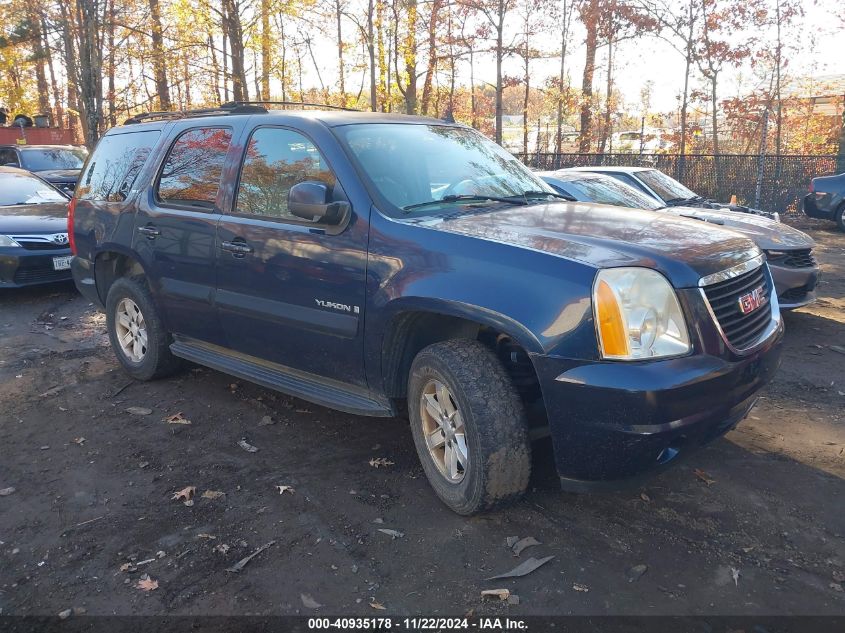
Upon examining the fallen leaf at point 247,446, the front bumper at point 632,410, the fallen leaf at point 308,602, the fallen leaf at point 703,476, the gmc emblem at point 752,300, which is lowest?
the fallen leaf at point 308,602

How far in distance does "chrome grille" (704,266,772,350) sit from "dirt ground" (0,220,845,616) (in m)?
0.86

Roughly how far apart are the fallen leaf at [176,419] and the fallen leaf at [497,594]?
2.60m

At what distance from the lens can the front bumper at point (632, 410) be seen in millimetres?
2652

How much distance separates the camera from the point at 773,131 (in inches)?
799

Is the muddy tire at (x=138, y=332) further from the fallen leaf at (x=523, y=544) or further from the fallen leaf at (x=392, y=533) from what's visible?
the fallen leaf at (x=523, y=544)

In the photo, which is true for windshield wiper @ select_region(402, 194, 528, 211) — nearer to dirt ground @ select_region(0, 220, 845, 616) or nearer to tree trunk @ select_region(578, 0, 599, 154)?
dirt ground @ select_region(0, 220, 845, 616)

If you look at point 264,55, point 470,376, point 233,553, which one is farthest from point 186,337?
point 264,55

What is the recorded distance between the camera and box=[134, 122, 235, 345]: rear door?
4324mm

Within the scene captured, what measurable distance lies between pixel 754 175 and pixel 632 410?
14.6 meters

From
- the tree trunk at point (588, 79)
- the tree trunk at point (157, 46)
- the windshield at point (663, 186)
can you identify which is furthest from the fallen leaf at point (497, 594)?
the tree trunk at point (588, 79)

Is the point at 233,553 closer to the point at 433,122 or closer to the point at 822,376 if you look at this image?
the point at 433,122

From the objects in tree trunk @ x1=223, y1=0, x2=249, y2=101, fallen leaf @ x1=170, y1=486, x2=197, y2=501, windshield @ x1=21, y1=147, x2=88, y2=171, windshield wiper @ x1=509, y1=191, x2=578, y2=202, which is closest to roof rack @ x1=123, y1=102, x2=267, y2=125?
windshield wiper @ x1=509, y1=191, x2=578, y2=202

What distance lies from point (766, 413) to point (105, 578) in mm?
3939

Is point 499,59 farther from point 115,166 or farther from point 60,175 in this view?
point 115,166
